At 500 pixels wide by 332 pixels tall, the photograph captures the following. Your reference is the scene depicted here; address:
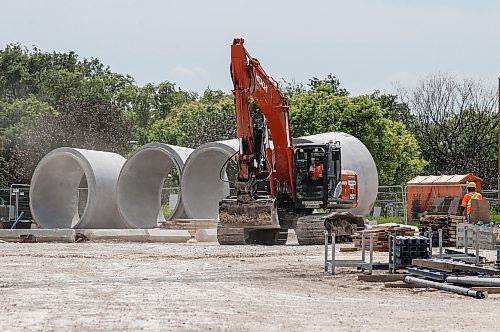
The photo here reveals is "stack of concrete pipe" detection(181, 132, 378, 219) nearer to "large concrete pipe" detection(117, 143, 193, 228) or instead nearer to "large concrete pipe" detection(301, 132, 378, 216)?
"large concrete pipe" detection(301, 132, 378, 216)

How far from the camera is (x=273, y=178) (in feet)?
91.9

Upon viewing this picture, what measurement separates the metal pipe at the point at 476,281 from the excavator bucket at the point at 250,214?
11.7 metres

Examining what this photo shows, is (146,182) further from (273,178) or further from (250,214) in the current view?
(250,214)

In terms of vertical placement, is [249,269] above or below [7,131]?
below

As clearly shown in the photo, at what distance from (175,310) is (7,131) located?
51.7 metres

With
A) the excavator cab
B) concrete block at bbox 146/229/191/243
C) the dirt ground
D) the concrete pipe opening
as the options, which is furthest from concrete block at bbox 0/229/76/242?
the dirt ground

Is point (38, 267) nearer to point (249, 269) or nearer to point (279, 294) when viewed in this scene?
point (249, 269)

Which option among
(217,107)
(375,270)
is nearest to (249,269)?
(375,270)

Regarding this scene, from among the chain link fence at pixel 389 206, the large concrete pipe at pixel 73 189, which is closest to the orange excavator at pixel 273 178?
the large concrete pipe at pixel 73 189

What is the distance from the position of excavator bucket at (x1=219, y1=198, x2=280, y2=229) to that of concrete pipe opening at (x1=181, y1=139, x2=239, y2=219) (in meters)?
8.27

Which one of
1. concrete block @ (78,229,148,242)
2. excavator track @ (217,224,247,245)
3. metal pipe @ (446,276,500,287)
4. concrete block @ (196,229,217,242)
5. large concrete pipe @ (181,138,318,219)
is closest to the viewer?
Result: metal pipe @ (446,276,500,287)

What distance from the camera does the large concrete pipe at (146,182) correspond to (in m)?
36.5

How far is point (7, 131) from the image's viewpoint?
60.8 m

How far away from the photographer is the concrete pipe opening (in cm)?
3541
